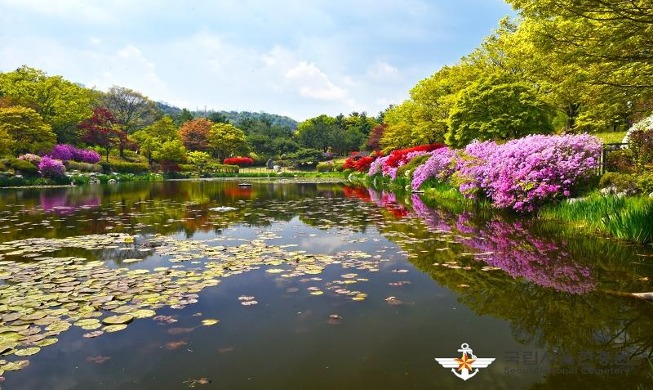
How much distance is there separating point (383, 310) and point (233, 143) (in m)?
58.1

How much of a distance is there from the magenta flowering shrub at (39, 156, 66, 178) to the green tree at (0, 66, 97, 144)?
11679 millimetres

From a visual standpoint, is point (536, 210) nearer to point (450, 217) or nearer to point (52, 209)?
point (450, 217)

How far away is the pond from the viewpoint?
2.81 meters

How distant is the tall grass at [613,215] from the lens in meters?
6.68

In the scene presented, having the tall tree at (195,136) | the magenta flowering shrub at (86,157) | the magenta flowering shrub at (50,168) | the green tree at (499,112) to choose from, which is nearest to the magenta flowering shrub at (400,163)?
the green tree at (499,112)

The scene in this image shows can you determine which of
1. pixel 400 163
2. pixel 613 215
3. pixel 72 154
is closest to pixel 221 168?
pixel 72 154

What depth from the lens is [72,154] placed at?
118 ft

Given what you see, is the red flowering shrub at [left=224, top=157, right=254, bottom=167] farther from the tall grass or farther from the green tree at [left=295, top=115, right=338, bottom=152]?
the tall grass

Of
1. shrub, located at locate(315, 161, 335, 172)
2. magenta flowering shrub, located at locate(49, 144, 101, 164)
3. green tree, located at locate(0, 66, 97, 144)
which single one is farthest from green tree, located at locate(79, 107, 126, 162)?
shrub, located at locate(315, 161, 335, 172)

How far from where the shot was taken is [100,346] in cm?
324

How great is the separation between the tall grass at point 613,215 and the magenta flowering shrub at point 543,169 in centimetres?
74

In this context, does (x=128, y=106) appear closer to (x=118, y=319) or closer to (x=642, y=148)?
(x=118, y=319)

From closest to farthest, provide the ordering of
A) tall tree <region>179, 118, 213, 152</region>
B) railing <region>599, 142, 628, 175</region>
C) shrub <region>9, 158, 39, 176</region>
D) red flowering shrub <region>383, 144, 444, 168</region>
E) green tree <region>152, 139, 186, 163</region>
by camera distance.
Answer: railing <region>599, 142, 628, 175</region>
red flowering shrub <region>383, 144, 444, 168</region>
shrub <region>9, 158, 39, 176</region>
green tree <region>152, 139, 186, 163</region>
tall tree <region>179, 118, 213, 152</region>

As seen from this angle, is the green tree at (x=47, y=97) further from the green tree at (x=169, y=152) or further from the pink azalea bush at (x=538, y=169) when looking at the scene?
the pink azalea bush at (x=538, y=169)
